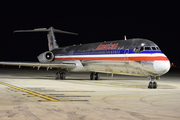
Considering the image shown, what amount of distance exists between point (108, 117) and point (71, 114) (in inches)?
42.0

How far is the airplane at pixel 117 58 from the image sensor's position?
16.2m

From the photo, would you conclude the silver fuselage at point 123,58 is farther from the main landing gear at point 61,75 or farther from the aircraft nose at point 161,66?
the main landing gear at point 61,75

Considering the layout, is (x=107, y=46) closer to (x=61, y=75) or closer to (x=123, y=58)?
(x=123, y=58)

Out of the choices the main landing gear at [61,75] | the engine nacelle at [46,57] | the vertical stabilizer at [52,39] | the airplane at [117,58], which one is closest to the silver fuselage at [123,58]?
the airplane at [117,58]

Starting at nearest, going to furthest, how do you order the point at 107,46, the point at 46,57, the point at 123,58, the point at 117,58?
1. the point at 123,58
2. the point at 117,58
3. the point at 107,46
4. the point at 46,57

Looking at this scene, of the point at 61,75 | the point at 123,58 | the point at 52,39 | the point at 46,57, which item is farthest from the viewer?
the point at 52,39

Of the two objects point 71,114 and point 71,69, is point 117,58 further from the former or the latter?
point 71,114

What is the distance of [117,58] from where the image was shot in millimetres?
19031

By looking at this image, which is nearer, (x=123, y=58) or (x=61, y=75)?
(x=123, y=58)

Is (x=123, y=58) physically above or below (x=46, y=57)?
below

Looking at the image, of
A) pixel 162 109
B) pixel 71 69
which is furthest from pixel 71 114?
pixel 71 69

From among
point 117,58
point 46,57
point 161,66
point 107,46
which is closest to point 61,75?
point 46,57

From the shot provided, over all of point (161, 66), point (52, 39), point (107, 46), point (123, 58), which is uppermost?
point (52, 39)

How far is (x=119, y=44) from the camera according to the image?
19.6m
